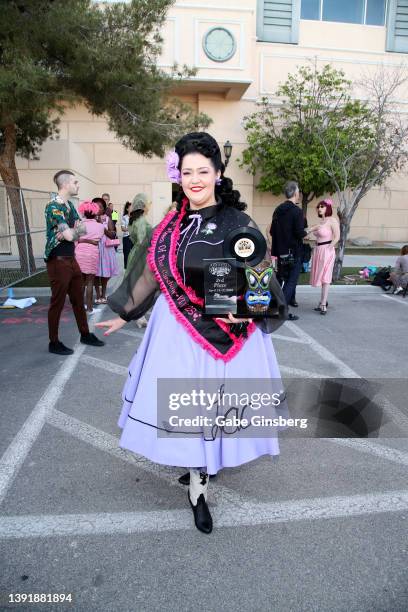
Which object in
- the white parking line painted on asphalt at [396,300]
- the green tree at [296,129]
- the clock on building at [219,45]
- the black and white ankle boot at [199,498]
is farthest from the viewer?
the green tree at [296,129]

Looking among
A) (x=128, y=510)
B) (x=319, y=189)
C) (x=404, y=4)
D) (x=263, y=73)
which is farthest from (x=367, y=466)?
(x=404, y=4)

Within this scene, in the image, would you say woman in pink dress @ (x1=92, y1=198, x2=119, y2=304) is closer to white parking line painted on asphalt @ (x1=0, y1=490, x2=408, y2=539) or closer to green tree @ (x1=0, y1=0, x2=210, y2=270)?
green tree @ (x1=0, y1=0, x2=210, y2=270)

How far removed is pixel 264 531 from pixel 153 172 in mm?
18618

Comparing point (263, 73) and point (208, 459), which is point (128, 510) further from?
point (263, 73)

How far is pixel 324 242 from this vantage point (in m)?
7.34

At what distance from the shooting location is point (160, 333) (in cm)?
236

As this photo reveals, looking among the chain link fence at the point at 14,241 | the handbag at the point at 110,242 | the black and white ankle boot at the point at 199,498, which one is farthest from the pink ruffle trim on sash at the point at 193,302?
the chain link fence at the point at 14,241

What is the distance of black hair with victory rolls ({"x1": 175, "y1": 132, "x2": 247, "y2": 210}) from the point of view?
2.31 m

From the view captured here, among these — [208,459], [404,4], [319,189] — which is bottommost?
[208,459]

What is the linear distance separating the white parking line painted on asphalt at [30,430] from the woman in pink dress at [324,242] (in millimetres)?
4272

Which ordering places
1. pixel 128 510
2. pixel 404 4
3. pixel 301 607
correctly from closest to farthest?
pixel 301 607, pixel 128 510, pixel 404 4

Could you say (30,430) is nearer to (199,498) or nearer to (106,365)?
(106,365)

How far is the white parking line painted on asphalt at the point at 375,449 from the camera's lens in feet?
10.2

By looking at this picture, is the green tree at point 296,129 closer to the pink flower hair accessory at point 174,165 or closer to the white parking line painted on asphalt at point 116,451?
the white parking line painted on asphalt at point 116,451
